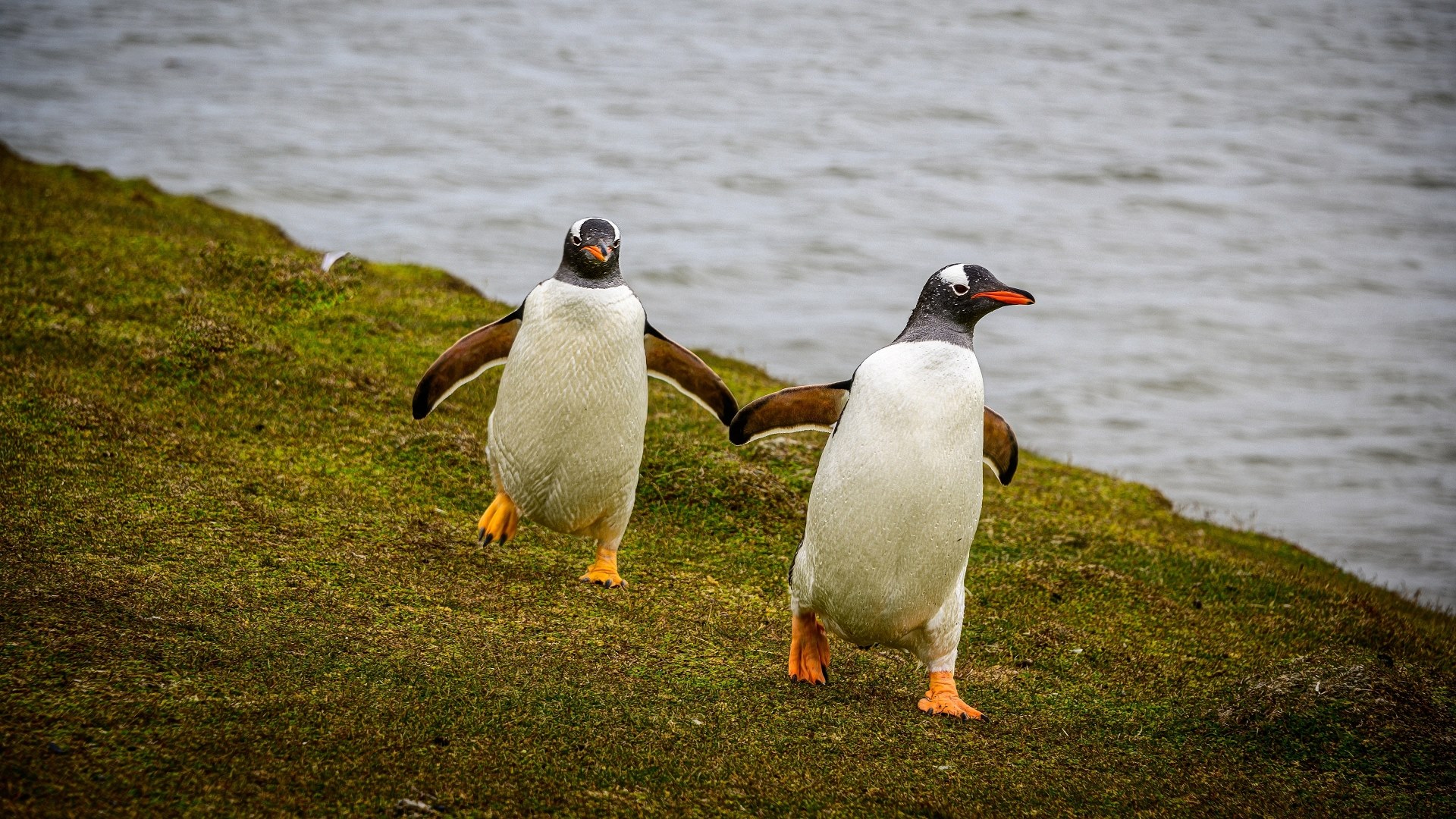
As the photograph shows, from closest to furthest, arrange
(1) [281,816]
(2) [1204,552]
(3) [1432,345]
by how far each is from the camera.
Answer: (1) [281,816] < (2) [1204,552] < (3) [1432,345]

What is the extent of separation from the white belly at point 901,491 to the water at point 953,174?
26.8 feet

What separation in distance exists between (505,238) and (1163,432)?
1669 centimetres

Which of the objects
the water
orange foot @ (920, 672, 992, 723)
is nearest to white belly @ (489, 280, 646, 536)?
orange foot @ (920, 672, 992, 723)

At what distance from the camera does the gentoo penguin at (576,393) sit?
18.6ft

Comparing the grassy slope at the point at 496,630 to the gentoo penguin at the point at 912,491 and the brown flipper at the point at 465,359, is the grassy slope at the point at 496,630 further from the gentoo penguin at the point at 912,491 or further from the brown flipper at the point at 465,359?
the brown flipper at the point at 465,359

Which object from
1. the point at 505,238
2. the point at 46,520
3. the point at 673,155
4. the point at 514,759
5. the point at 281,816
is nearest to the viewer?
the point at 281,816

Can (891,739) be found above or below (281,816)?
below

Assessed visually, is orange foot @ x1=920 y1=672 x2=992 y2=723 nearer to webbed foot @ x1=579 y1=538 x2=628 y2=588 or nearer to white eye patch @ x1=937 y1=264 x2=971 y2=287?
white eye patch @ x1=937 y1=264 x2=971 y2=287

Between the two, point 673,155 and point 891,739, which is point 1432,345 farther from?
point 891,739

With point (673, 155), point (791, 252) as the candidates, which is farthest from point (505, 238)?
point (673, 155)

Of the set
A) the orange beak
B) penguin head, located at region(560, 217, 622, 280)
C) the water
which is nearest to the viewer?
the orange beak

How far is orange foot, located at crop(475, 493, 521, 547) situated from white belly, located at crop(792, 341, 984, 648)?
5.73 feet

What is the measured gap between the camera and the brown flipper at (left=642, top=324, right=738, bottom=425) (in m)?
6.14

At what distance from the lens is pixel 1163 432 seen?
75.3 feet
